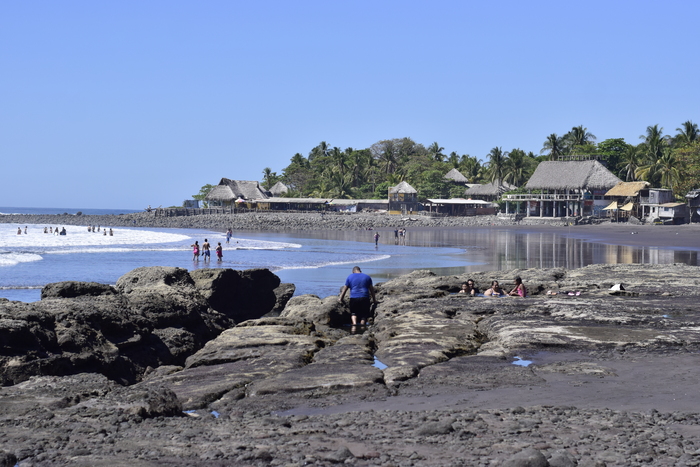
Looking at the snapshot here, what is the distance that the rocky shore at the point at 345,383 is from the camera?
5.39 meters

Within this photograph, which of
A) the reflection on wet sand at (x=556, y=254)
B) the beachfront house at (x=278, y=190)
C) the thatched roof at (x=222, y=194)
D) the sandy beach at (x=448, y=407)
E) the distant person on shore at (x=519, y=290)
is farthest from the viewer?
the beachfront house at (x=278, y=190)

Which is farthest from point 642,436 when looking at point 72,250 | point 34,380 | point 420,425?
point 72,250

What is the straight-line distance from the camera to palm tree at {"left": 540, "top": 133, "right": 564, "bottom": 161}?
9162cm

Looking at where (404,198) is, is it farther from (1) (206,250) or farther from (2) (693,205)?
(1) (206,250)

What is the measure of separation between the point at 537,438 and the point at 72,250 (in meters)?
42.5

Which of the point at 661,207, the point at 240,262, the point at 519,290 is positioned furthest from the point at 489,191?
the point at 519,290

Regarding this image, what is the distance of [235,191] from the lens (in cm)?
10162

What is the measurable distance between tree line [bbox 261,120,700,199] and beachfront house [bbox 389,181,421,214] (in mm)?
2303

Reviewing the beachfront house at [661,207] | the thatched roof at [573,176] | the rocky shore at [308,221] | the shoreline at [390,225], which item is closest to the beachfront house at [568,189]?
the thatched roof at [573,176]

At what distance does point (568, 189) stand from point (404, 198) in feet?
72.3

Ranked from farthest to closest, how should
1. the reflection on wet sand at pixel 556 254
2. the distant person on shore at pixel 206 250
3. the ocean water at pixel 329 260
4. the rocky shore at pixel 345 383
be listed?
the distant person on shore at pixel 206 250, the reflection on wet sand at pixel 556 254, the ocean water at pixel 329 260, the rocky shore at pixel 345 383

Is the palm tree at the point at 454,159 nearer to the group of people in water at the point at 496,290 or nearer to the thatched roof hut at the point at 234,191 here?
the thatched roof hut at the point at 234,191

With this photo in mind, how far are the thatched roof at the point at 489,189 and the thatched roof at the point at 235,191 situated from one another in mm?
30718

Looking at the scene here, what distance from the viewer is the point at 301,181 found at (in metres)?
110
